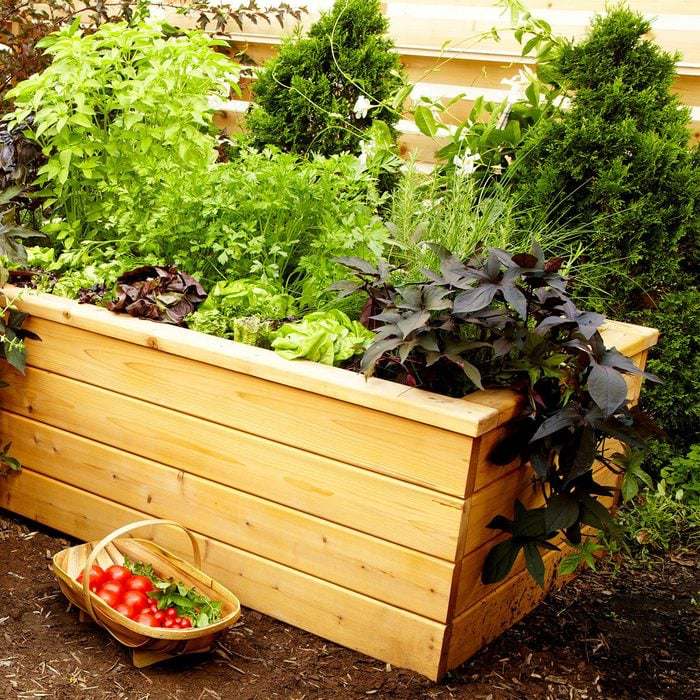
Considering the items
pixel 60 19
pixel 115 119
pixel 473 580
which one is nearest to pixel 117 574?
pixel 473 580

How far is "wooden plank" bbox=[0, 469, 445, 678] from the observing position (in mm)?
2232

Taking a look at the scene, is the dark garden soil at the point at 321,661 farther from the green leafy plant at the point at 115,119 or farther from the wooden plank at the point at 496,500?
the green leafy plant at the point at 115,119

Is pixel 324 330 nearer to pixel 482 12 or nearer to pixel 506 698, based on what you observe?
pixel 506 698

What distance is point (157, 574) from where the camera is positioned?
2436mm

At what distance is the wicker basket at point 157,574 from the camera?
2135 mm

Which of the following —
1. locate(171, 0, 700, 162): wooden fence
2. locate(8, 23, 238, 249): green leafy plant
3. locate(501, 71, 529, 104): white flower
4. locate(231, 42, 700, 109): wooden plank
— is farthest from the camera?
locate(231, 42, 700, 109): wooden plank

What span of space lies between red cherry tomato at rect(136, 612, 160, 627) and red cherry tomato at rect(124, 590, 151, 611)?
0.03 m

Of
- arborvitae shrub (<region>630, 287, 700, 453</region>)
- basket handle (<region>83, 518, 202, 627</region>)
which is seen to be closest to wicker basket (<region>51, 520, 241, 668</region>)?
basket handle (<region>83, 518, 202, 627</region>)

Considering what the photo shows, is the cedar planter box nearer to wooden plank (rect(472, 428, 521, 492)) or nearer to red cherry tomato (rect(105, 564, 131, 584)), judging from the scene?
wooden plank (rect(472, 428, 521, 492))

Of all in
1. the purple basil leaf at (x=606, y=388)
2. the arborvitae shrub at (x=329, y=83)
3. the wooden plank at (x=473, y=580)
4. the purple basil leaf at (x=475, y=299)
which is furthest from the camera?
the arborvitae shrub at (x=329, y=83)

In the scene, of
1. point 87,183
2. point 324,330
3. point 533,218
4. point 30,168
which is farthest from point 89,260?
point 533,218

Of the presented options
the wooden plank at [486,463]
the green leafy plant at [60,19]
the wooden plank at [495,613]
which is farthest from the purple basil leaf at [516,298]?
the green leafy plant at [60,19]

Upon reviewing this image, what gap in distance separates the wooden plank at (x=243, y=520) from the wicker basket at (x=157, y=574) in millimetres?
128

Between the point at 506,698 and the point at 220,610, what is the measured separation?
74cm
